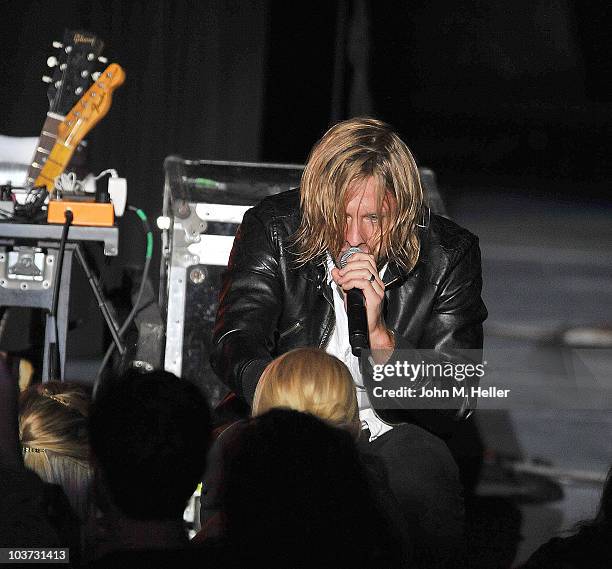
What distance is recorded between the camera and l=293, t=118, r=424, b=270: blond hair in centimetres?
219

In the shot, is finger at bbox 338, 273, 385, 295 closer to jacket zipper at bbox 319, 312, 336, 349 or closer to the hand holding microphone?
the hand holding microphone

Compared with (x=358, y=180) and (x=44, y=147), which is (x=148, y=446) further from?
(x=44, y=147)

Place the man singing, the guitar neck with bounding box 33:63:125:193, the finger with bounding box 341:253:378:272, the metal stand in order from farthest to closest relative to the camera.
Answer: the guitar neck with bounding box 33:63:125:193 → the metal stand → the man singing → the finger with bounding box 341:253:378:272

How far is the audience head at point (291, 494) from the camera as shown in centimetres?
112

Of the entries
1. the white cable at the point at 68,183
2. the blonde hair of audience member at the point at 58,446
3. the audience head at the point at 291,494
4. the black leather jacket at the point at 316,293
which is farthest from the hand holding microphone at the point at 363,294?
the white cable at the point at 68,183

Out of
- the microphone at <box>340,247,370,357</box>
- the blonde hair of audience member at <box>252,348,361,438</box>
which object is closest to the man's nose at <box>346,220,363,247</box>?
the microphone at <box>340,247,370,357</box>

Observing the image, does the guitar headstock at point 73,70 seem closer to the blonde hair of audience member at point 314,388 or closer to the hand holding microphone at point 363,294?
the hand holding microphone at point 363,294

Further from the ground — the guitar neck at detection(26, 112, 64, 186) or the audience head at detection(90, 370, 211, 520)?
the guitar neck at detection(26, 112, 64, 186)

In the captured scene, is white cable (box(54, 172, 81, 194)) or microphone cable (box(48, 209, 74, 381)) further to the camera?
white cable (box(54, 172, 81, 194))

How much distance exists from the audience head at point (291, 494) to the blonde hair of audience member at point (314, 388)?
438 millimetres

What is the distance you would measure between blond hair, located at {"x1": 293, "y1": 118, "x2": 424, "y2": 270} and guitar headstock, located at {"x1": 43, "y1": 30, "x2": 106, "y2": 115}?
40.6 inches

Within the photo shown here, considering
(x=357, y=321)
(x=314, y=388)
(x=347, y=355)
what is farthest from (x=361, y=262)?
(x=314, y=388)

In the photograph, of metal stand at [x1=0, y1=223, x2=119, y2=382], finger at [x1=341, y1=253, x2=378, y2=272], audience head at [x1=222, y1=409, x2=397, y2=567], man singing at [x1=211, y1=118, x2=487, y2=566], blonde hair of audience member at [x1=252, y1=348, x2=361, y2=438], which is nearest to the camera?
audience head at [x1=222, y1=409, x2=397, y2=567]

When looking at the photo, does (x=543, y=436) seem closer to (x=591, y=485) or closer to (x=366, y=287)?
(x=591, y=485)
